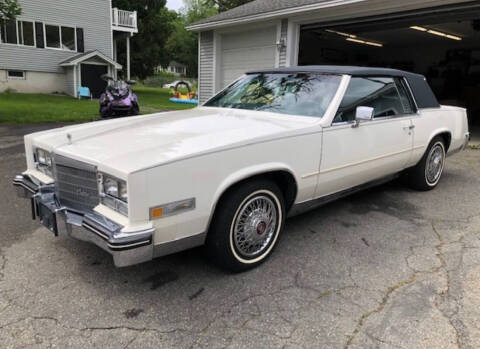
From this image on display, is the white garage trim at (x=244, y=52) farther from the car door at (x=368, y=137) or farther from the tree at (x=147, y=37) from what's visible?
the tree at (x=147, y=37)

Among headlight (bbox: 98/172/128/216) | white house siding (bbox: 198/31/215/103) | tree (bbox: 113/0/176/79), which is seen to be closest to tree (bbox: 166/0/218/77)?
tree (bbox: 113/0/176/79)

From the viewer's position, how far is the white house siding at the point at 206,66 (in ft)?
43.4

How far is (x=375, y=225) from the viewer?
4102 millimetres

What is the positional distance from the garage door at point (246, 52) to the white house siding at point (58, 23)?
1436cm

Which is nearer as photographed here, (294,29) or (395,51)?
(294,29)

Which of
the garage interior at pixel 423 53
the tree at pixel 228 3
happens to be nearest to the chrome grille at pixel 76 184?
the garage interior at pixel 423 53

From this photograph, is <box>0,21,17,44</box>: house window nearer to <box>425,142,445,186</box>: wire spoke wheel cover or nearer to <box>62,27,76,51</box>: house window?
<box>62,27,76,51</box>: house window

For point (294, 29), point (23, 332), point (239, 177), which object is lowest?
point (23, 332)

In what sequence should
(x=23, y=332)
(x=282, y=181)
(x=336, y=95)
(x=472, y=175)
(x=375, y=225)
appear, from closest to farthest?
(x=23, y=332), (x=282, y=181), (x=336, y=95), (x=375, y=225), (x=472, y=175)

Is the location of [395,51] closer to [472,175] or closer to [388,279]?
[472,175]

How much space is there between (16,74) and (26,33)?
93.7 inches

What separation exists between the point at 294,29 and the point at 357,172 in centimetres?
768

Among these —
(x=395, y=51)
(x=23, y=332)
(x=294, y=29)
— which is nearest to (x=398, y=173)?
(x=23, y=332)

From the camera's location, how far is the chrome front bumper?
2.30 m
